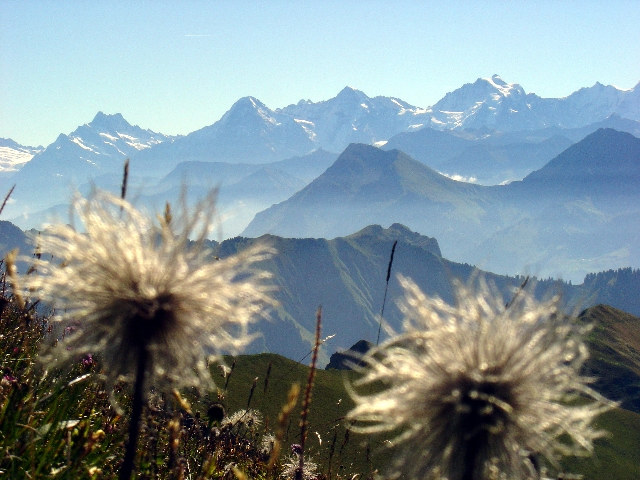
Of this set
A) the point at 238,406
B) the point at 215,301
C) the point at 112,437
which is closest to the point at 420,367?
the point at 215,301

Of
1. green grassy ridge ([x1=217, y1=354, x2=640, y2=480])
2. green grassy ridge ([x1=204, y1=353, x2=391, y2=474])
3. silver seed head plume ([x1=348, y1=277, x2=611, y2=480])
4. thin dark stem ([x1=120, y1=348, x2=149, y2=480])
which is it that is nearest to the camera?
thin dark stem ([x1=120, y1=348, x2=149, y2=480])

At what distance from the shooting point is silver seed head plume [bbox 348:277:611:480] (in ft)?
8.38

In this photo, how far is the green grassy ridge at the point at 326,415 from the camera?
19.8 metres

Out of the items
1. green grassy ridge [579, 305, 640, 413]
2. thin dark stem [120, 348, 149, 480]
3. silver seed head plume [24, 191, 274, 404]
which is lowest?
green grassy ridge [579, 305, 640, 413]

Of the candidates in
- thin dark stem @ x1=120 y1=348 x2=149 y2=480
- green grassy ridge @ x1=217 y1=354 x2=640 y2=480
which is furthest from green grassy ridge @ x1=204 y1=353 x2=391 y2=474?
thin dark stem @ x1=120 y1=348 x2=149 y2=480

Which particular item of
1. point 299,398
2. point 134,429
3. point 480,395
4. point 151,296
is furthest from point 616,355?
point 134,429

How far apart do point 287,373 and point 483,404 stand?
1074 inches

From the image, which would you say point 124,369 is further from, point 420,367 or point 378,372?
point 420,367

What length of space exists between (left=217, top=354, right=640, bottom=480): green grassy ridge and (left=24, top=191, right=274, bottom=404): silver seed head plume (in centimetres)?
1357

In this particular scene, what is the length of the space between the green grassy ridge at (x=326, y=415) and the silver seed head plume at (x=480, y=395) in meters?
13.5

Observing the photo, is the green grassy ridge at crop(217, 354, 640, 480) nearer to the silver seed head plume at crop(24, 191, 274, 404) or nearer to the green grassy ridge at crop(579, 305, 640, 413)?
the silver seed head plume at crop(24, 191, 274, 404)

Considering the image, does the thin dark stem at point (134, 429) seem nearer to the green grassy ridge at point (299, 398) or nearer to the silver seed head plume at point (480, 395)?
the silver seed head plume at point (480, 395)

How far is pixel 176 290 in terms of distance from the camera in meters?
2.82

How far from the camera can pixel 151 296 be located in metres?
2.72
